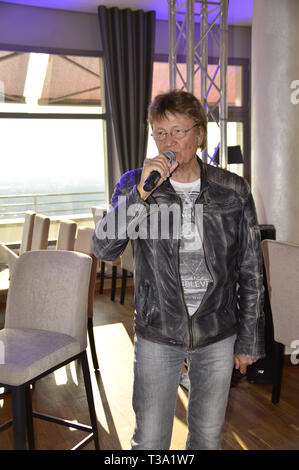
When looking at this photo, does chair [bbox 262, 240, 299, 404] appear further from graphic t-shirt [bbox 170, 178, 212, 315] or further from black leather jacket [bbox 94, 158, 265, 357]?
graphic t-shirt [bbox 170, 178, 212, 315]

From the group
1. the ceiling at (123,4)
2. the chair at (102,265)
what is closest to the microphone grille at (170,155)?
the chair at (102,265)

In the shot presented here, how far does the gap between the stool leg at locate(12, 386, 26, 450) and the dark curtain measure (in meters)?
4.45

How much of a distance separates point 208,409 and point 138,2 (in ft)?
17.3

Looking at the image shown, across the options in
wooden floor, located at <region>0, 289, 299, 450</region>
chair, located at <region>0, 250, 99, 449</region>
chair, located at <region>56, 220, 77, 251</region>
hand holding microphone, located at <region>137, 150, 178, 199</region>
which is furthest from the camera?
chair, located at <region>56, 220, 77, 251</region>

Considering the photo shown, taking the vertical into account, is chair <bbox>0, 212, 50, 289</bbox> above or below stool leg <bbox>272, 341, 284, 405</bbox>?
above

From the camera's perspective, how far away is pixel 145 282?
58.4 inches

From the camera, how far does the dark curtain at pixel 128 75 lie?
19.1ft

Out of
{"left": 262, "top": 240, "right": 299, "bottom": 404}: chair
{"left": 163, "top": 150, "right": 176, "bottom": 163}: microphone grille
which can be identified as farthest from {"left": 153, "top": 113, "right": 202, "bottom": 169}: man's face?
{"left": 262, "top": 240, "right": 299, "bottom": 404}: chair

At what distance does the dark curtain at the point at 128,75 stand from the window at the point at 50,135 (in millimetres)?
305

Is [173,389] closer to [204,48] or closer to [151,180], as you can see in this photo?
[151,180]

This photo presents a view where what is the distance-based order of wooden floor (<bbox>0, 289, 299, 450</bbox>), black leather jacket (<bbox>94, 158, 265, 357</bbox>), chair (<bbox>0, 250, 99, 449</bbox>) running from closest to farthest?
1. black leather jacket (<bbox>94, 158, 265, 357</bbox>)
2. chair (<bbox>0, 250, 99, 449</bbox>)
3. wooden floor (<bbox>0, 289, 299, 450</bbox>)

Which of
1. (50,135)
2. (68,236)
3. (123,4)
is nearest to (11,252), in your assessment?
(68,236)

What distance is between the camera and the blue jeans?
1.47 metres
